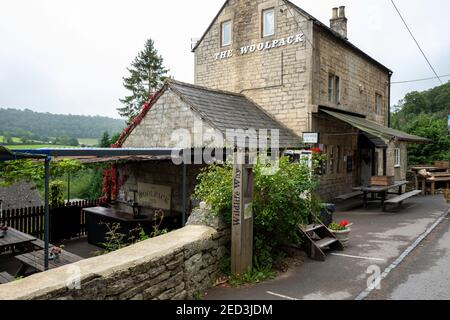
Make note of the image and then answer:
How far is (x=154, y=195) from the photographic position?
39.2ft

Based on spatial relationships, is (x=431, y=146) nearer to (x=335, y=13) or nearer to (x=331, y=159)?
(x=335, y=13)

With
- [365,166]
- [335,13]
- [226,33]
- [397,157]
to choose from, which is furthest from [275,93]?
[397,157]

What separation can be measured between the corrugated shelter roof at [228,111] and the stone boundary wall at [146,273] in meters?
5.00

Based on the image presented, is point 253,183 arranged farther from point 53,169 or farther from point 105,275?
point 53,169

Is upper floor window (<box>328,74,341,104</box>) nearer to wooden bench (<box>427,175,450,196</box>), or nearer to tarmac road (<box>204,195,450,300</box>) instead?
tarmac road (<box>204,195,450,300</box>)

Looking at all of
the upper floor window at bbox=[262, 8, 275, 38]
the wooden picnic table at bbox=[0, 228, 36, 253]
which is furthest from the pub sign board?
the upper floor window at bbox=[262, 8, 275, 38]

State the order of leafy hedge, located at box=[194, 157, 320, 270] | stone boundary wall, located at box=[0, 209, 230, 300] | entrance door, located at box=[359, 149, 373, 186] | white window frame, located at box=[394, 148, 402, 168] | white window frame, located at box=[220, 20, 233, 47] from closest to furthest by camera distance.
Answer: stone boundary wall, located at box=[0, 209, 230, 300], leafy hedge, located at box=[194, 157, 320, 270], white window frame, located at box=[220, 20, 233, 47], entrance door, located at box=[359, 149, 373, 186], white window frame, located at box=[394, 148, 402, 168]

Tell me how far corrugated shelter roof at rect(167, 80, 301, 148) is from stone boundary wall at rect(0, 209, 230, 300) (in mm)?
4998

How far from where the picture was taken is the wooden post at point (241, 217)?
5.46 metres

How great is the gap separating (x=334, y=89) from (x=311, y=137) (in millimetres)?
3760

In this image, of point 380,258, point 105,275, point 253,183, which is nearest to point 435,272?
point 380,258

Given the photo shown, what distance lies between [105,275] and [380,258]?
17.1 feet

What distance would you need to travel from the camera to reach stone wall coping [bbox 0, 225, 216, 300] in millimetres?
3096

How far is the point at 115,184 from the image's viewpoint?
13.7 m
